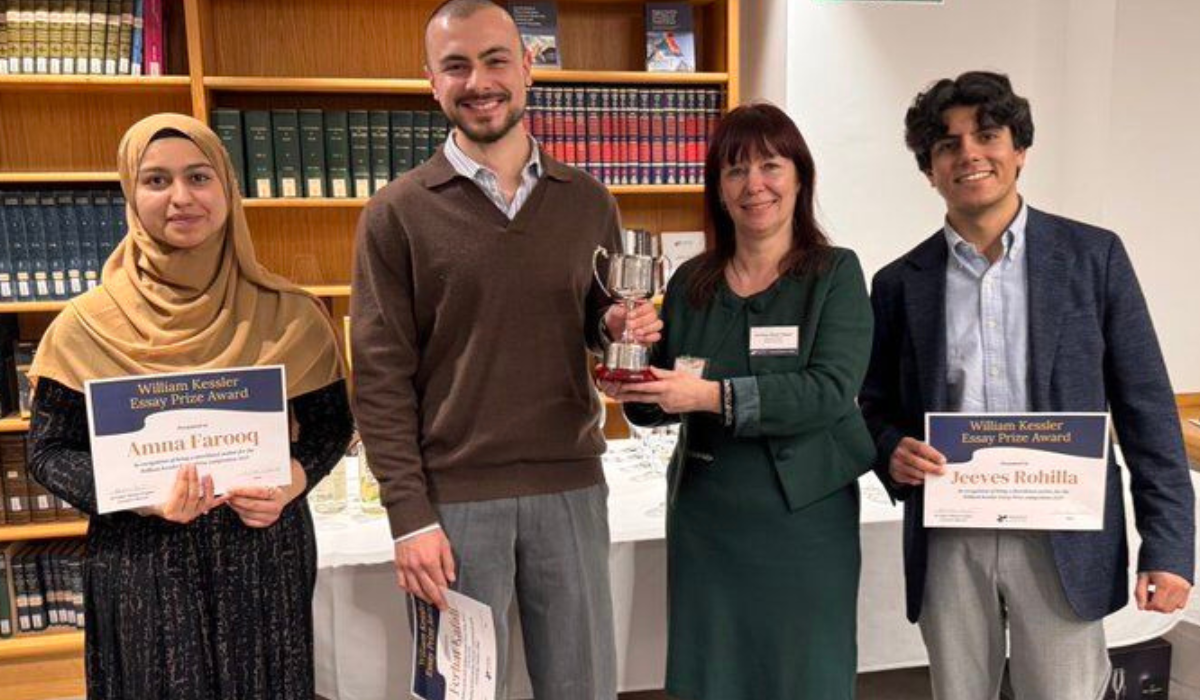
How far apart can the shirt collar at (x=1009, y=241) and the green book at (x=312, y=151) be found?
2.19m

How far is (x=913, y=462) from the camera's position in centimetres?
148

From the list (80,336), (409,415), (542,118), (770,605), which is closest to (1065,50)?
(542,118)

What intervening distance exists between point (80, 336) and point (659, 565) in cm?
134

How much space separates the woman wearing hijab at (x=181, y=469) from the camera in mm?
1392

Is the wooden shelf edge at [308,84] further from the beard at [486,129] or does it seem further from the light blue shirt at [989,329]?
the light blue shirt at [989,329]

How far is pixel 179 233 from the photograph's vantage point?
1.40 m

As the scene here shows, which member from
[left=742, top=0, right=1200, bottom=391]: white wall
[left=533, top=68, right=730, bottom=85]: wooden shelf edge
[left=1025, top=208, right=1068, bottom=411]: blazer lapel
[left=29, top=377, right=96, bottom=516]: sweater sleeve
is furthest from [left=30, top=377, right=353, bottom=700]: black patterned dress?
[left=742, top=0, right=1200, bottom=391]: white wall

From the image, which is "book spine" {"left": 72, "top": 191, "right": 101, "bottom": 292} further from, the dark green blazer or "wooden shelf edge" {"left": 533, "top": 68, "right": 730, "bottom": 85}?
the dark green blazer

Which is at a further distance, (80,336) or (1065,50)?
(1065,50)

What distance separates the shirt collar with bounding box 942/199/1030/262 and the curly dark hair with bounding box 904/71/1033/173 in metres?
0.12

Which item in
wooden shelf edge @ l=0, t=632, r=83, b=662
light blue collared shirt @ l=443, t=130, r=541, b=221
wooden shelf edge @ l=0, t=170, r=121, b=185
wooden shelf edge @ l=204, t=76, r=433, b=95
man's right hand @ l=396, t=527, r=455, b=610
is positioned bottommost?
wooden shelf edge @ l=0, t=632, r=83, b=662

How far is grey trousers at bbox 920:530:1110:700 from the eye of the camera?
4.76ft

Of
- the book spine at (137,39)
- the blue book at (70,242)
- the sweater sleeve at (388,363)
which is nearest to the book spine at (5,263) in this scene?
the blue book at (70,242)

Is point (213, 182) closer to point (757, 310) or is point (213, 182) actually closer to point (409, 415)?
point (409, 415)
